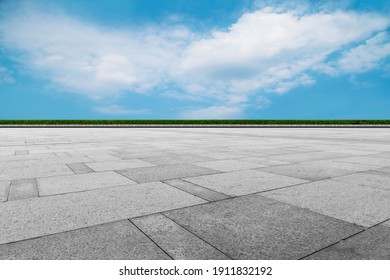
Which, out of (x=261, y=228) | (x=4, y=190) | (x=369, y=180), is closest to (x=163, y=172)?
(x=4, y=190)

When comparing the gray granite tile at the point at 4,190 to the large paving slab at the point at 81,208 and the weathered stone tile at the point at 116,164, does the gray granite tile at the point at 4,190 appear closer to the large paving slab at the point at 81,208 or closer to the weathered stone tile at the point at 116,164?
the large paving slab at the point at 81,208

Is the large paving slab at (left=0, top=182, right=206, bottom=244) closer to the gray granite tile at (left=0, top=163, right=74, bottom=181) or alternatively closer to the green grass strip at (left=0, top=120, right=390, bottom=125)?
the gray granite tile at (left=0, top=163, right=74, bottom=181)

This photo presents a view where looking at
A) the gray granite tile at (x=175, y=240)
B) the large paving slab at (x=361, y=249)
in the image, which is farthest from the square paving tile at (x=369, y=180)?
the gray granite tile at (x=175, y=240)

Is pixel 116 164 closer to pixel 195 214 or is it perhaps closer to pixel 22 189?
pixel 22 189

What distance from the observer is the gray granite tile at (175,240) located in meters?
2.25

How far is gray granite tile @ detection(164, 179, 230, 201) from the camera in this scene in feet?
12.5

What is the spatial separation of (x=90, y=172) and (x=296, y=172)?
404 centimetres

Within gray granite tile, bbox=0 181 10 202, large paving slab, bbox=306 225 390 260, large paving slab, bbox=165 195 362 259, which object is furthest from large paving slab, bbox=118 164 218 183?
large paving slab, bbox=306 225 390 260

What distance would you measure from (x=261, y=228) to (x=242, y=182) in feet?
6.25

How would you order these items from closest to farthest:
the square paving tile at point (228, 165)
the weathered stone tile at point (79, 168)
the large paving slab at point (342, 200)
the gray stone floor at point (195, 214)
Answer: the gray stone floor at point (195, 214) → the large paving slab at point (342, 200) → the weathered stone tile at point (79, 168) → the square paving tile at point (228, 165)

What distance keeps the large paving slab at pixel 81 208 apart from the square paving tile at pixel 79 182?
283 millimetres

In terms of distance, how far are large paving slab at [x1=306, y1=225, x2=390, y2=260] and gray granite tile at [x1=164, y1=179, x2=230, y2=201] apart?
1619mm

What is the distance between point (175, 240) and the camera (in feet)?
8.19
